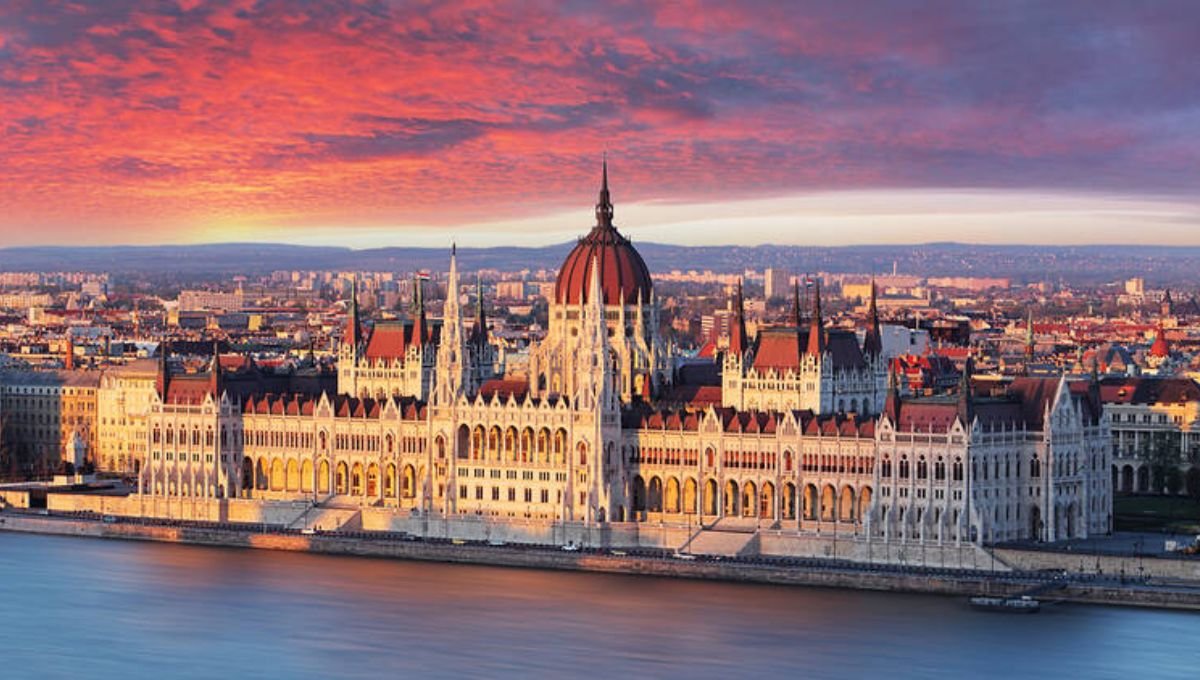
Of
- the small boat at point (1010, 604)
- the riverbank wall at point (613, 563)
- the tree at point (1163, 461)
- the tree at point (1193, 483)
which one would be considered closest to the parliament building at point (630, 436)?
the riverbank wall at point (613, 563)

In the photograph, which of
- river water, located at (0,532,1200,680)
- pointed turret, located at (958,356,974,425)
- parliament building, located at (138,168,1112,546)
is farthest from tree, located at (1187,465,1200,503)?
river water, located at (0,532,1200,680)

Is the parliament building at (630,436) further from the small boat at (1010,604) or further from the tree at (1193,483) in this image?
the tree at (1193,483)

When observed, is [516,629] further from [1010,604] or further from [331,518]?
[331,518]

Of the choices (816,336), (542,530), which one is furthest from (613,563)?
(816,336)

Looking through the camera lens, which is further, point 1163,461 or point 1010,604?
point 1163,461

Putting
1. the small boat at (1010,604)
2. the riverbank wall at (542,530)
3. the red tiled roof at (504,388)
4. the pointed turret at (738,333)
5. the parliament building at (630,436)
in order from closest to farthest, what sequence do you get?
the small boat at (1010,604) → the riverbank wall at (542,530) → the parliament building at (630,436) → the red tiled roof at (504,388) → the pointed turret at (738,333)

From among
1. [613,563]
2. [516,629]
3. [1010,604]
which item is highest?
[613,563]
